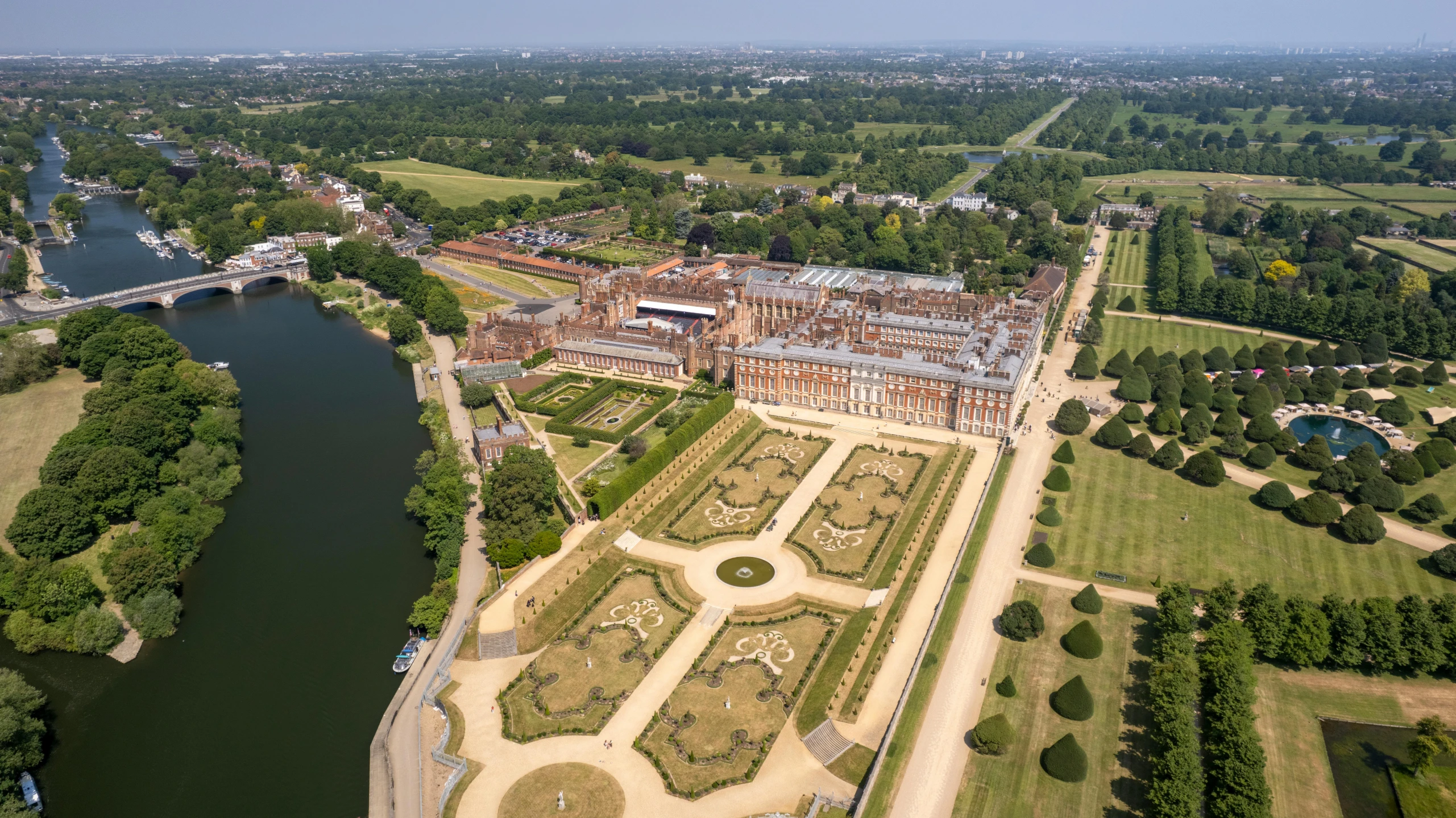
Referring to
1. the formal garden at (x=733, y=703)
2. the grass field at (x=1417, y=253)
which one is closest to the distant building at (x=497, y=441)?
the formal garden at (x=733, y=703)

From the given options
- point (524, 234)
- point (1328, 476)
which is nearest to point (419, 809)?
point (1328, 476)

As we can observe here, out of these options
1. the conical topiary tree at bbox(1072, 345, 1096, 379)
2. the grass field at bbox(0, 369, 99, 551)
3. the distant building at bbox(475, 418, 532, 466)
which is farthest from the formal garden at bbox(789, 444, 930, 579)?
the grass field at bbox(0, 369, 99, 551)

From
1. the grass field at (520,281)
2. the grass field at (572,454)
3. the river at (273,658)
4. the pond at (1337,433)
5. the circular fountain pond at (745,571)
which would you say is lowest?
the river at (273,658)

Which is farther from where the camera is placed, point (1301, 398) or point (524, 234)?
point (524, 234)

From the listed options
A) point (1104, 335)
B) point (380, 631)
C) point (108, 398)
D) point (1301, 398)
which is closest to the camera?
point (380, 631)

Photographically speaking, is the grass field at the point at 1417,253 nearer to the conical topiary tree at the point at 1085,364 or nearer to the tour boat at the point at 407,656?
the conical topiary tree at the point at 1085,364

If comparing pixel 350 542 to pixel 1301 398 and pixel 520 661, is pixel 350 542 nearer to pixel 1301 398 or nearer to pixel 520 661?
pixel 520 661

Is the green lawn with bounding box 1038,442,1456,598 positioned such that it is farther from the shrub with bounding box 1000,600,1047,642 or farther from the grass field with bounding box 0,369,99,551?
the grass field with bounding box 0,369,99,551
